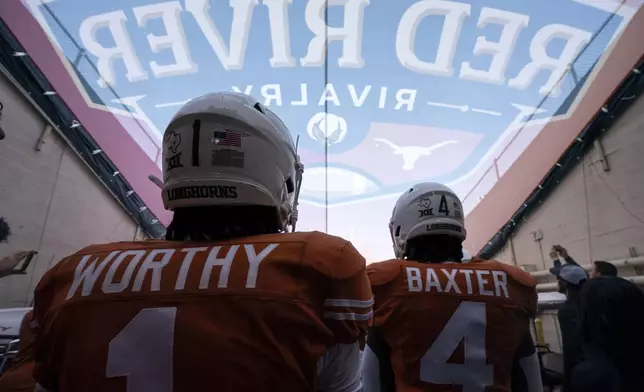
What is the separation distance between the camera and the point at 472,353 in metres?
1.19

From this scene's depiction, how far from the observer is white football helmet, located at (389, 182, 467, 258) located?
1558 millimetres

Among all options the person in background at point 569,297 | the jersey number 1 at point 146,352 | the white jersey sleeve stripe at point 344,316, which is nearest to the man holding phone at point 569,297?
the person in background at point 569,297

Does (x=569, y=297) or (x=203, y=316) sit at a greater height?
(x=569, y=297)

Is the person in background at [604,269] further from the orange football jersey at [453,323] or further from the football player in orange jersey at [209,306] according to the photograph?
the football player in orange jersey at [209,306]

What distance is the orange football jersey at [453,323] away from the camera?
3.88 feet

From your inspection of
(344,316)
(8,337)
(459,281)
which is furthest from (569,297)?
(8,337)

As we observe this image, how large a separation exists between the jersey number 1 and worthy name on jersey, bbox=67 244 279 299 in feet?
0.17

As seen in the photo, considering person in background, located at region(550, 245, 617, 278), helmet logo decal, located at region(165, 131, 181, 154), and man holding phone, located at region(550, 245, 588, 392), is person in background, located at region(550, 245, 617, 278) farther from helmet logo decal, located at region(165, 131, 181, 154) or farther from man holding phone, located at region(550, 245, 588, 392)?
helmet logo decal, located at region(165, 131, 181, 154)

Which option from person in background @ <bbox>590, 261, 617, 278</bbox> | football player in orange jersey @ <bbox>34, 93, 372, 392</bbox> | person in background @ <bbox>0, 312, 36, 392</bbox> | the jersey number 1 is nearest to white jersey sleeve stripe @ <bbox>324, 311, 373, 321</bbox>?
football player in orange jersey @ <bbox>34, 93, 372, 392</bbox>

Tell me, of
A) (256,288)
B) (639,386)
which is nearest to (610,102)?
(639,386)

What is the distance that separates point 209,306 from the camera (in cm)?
58

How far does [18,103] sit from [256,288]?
3.48 meters

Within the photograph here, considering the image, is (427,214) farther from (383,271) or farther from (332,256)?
(332,256)

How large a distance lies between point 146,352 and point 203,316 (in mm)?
105
